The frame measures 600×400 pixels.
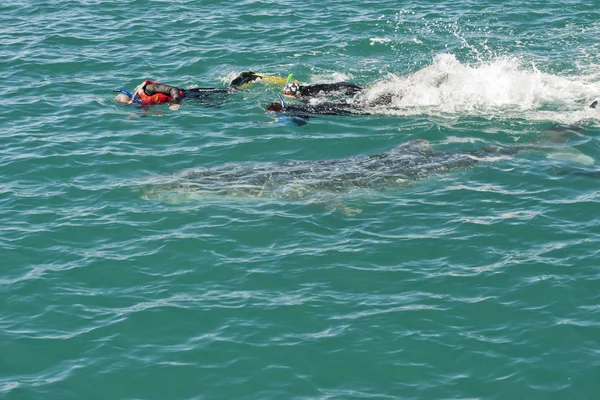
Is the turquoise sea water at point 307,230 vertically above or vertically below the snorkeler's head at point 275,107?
below

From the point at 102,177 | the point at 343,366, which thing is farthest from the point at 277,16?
the point at 343,366

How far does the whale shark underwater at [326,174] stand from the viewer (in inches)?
692

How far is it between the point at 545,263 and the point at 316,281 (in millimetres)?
4057

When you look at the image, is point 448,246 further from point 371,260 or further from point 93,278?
point 93,278

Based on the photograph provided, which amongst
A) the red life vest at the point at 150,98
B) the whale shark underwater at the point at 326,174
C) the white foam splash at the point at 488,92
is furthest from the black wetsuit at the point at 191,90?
the whale shark underwater at the point at 326,174

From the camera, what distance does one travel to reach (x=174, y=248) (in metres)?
15.5

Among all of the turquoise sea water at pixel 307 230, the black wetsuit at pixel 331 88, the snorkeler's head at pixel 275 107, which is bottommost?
the turquoise sea water at pixel 307 230

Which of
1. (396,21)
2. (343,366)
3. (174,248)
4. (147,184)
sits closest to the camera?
(343,366)

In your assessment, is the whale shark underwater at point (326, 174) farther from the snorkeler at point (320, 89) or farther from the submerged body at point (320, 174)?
the snorkeler at point (320, 89)

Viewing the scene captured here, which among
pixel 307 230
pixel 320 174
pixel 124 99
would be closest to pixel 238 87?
pixel 124 99

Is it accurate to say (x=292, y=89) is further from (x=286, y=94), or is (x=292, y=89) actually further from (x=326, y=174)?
(x=326, y=174)

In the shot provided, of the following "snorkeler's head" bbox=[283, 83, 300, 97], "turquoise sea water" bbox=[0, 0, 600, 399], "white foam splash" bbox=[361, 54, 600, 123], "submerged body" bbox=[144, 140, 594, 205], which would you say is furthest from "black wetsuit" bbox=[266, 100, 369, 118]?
"submerged body" bbox=[144, 140, 594, 205]

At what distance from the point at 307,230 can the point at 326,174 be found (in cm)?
256

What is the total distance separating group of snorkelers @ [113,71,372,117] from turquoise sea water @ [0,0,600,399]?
16.5 inches
